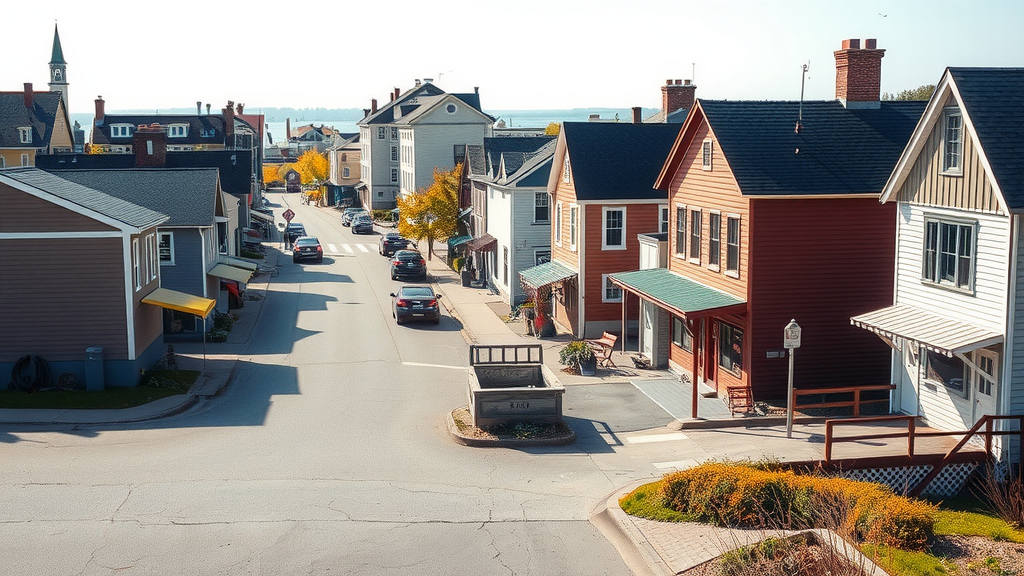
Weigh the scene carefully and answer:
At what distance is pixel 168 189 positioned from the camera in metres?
37.6

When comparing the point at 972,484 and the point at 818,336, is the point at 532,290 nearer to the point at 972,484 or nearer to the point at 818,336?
the point at 818,336

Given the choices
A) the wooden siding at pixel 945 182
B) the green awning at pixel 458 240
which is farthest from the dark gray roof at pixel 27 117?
the wooden siding at pixel 945 182

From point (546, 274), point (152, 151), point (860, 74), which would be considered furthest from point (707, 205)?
point (152, 151)

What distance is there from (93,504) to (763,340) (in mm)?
A: 15741

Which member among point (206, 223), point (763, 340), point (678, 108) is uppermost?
point (678, 108)

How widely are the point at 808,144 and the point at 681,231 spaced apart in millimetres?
5116

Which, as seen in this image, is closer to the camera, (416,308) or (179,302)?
(179,302)

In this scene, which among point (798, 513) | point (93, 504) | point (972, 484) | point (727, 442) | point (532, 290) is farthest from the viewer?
point (532, 290)

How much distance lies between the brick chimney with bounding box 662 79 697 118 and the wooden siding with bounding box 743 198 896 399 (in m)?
20.7

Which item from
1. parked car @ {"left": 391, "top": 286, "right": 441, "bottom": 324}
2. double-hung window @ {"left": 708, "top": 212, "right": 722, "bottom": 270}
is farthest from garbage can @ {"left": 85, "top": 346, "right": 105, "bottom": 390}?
double-hung window @ {"left": 708, "top": 212, "right": 722, "bottom": 270}

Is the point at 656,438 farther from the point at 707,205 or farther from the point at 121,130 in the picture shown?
the point at 121,130

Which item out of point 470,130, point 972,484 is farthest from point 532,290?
point 470,130

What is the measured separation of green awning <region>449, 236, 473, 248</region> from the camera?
5646 cm

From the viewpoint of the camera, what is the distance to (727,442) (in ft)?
69.3
